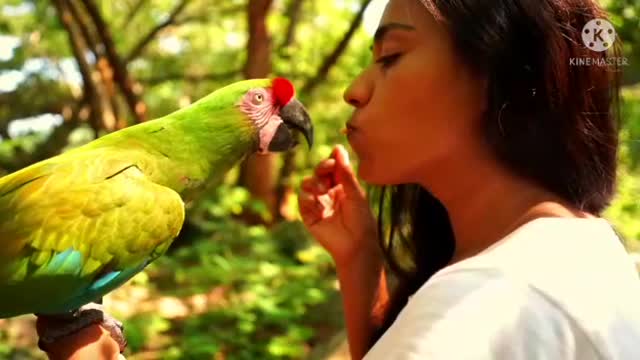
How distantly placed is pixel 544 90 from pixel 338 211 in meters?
0.31

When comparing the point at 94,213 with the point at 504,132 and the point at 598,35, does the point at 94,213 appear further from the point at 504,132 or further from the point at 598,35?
the point at 598,35

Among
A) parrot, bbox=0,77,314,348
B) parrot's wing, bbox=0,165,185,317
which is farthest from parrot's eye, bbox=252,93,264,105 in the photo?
parrot's wing, bbox=0,165,185,317

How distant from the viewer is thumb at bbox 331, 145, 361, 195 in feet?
2.55

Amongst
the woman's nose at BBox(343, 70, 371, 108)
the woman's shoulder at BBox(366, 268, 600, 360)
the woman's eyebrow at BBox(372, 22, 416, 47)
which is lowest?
the woman's shoulder at BBox(366, 268, 600, 360)

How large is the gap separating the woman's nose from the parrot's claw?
0.26 metres

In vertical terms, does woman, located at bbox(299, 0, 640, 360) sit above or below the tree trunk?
above

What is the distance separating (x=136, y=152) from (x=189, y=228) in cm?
172

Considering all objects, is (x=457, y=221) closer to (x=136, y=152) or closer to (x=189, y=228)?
(x=136, y=152)

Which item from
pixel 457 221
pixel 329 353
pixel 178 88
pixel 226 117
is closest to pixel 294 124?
pixel 226 117

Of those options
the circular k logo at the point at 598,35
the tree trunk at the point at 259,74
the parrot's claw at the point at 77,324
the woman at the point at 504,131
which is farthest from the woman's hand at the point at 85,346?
the tree trunk at the point at 259,74

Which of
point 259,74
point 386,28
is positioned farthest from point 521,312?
point 259,74

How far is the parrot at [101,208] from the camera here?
510mm

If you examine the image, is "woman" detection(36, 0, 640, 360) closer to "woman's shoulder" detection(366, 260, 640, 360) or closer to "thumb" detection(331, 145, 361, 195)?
"woman's shoulder" detection(366, 260, 640, 360)

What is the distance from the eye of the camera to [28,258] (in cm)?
51
